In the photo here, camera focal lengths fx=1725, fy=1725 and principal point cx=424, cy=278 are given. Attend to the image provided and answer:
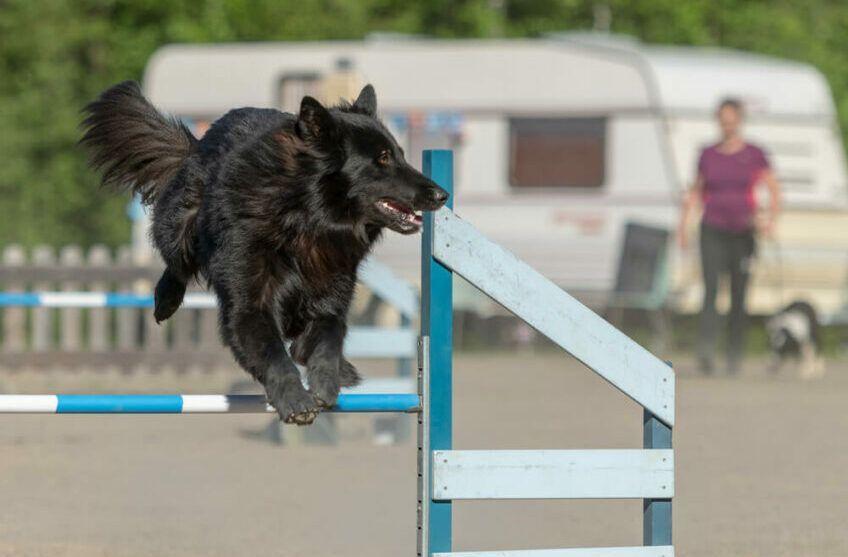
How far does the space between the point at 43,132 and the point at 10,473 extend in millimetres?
13108

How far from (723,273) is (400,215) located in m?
9.33

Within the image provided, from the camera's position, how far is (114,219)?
64.7 feet

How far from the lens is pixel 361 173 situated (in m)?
4.82

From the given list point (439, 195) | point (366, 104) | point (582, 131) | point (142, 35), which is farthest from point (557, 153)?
point (439, 195)

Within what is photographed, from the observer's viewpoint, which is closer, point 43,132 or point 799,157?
point 799,157

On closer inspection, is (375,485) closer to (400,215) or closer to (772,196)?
(400,215)

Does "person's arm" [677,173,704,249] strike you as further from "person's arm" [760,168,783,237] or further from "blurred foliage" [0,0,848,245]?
"blurred foliage" [0,0,848,245]

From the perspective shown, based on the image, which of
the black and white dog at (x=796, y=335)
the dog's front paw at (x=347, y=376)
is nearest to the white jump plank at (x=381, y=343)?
the dog's front paw at (x=347, y=376)

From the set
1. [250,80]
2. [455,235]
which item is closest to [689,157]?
[250,80]

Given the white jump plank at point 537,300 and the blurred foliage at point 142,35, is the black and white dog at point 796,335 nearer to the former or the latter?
the blurred foliage at point 142,35

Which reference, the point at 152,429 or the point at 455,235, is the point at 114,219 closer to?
the point at 152,429

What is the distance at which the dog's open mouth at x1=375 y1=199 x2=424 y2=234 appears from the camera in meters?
4.81

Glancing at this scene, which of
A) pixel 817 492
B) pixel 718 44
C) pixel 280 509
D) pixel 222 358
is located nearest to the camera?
pixel 280 509

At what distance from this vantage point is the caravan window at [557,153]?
53.5 ft
